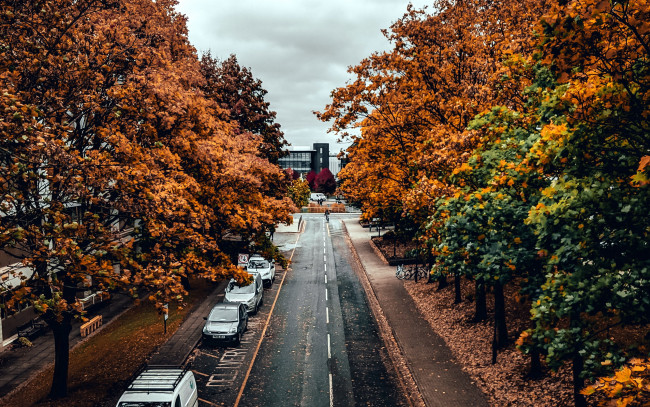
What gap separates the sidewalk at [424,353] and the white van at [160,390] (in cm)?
713

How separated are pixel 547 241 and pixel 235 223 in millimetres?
13503

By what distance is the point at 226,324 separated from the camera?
1873cm

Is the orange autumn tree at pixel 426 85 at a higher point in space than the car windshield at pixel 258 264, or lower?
higher

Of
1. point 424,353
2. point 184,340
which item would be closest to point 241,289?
point 184,340

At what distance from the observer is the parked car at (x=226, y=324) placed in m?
18.3

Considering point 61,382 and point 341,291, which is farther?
→ point 341,291

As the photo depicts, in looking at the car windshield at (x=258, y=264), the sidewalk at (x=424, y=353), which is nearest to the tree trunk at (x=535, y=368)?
the sidewalk at (x=424, y=353)

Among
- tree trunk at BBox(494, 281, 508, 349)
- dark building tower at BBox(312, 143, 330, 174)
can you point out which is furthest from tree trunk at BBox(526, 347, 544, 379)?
dark building tower at BBox(312, 143, 330, 174)

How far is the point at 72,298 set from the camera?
1258cm

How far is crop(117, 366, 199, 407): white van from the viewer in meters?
10.8

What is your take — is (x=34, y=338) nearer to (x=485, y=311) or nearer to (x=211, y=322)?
(x=211, y=322)

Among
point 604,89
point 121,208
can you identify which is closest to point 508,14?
point 604,89

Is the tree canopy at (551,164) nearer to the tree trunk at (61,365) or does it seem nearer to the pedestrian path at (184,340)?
the pedestrian path at (184,340)

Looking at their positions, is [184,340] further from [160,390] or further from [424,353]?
[424,353]
